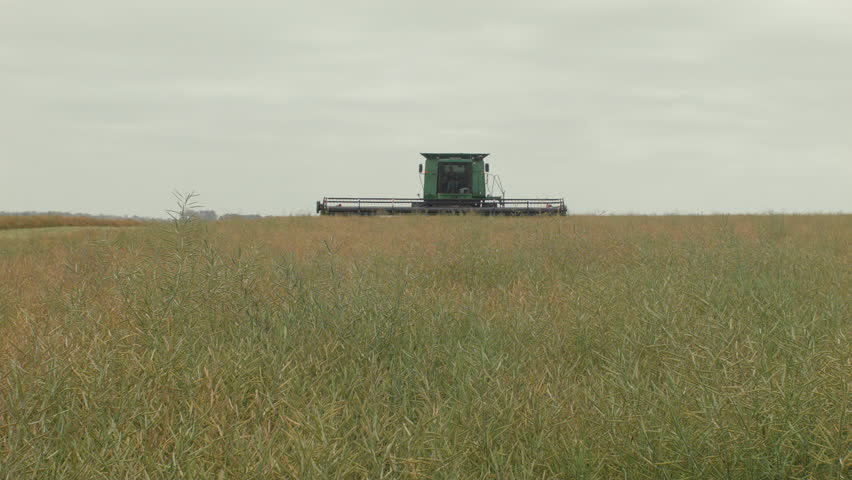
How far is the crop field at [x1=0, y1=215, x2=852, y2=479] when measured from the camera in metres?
2.27

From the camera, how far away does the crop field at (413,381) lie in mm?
2266

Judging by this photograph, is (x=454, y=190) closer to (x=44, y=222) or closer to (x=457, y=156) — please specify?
(x=457, y=156)

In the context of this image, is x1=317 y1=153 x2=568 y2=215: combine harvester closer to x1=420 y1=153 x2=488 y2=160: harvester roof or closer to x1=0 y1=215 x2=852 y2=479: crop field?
x1=420 y1=153 x2=488 y2=160: harvester roof

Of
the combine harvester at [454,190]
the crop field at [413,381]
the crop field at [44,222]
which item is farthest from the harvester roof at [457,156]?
the crop field at [413,381]

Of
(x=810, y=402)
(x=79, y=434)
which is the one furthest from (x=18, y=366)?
(x=810, y=402)

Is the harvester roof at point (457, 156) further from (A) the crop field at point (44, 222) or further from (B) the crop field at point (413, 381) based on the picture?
(B) the crop field at point (413, 381)

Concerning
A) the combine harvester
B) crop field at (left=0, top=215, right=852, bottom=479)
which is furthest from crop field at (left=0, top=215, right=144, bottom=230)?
crop field at (left=0, top=215, right=852, bottom=479)

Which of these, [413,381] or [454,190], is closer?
[413,381]

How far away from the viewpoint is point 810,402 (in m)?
2.39

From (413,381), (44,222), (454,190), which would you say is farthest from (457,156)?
(413,381)

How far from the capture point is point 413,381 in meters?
→ 3.10

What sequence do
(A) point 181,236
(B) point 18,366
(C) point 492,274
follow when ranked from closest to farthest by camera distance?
(B) point 18,366
(A) point 181,236
(C) point 492,274

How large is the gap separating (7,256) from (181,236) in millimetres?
6638

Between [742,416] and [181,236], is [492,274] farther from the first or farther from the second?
[742,416]
